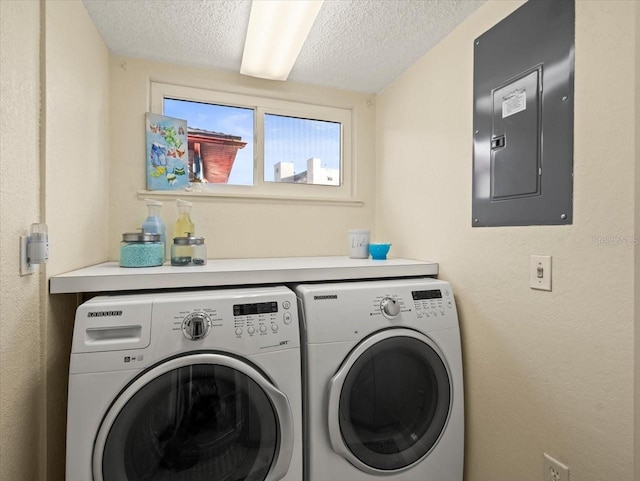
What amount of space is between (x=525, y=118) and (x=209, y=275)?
1290 mm

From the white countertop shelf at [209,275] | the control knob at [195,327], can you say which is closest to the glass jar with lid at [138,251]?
the white countertop shelf at [209,275]

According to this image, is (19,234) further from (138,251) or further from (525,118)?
(525,118)

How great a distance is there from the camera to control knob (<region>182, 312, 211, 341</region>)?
1085 millimetres

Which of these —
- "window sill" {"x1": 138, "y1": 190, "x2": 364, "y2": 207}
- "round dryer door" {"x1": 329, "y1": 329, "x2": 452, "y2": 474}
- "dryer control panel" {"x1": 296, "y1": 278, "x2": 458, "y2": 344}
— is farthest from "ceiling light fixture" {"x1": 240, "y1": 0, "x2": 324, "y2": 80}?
"round dryer door" {"x1": 329, "y1": 329, "x2": 452, "y2": 474}

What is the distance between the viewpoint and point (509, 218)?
1254mm

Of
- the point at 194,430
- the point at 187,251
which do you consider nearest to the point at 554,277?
the point at 194,430

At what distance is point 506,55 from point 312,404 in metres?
1.51

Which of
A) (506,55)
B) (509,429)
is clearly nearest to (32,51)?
(506,55)

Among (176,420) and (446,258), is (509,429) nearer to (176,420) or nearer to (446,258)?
(446,258)

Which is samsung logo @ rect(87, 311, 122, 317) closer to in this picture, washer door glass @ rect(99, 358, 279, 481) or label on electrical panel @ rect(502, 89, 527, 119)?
washer door glass @ rect(99, 358, 279, 481)

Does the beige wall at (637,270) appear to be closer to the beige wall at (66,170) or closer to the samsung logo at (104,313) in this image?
the samsung logo at (104,313)

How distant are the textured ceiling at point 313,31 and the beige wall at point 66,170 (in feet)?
0.57

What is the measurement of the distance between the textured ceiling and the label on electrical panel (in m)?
0.46

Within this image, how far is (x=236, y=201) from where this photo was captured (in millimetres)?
1987
